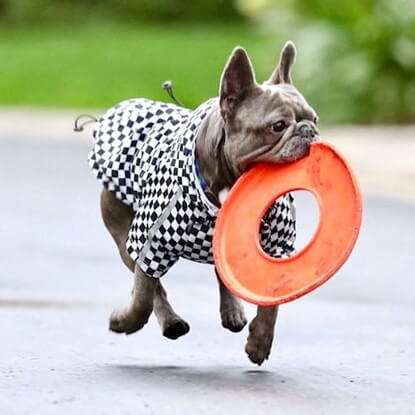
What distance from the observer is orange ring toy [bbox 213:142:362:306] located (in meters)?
6.91

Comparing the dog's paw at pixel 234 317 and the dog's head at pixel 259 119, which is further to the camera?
the dog's paw at pixel 234 317

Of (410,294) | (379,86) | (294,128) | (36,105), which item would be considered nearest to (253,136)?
(294,128)

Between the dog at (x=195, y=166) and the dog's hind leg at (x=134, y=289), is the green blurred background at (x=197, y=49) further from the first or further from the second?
the dog at (x=195, y=166)

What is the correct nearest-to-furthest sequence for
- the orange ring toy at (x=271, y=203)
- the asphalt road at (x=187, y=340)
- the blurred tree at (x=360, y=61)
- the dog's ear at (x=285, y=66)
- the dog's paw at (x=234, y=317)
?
the asphalt road at (x=187, y=340), the orange ring toy at (x=271, y=203), the dog's ear at (x=285, y=66), the dog's paw at (x=234, y=317), the blurred tree at (x=360, y=61)

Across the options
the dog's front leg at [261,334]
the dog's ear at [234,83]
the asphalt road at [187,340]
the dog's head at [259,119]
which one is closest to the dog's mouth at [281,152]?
the dog's head at [259,119]

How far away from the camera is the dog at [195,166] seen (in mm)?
6863

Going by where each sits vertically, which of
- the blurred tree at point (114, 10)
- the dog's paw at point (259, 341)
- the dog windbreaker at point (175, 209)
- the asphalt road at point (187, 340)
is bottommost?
the blurred tree at point (114, 10)

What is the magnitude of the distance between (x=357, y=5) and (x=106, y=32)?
51.1 ft

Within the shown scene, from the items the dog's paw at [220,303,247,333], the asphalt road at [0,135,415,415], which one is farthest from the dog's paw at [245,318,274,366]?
the dog's paw at [220,303,247,333]

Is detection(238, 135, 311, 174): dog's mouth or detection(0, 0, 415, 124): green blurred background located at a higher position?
detection(238, 135, 311, 174): dog's mouth

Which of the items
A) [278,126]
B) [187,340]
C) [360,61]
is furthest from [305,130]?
[360,61]

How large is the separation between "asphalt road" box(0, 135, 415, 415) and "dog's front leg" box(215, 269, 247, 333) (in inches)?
6.6

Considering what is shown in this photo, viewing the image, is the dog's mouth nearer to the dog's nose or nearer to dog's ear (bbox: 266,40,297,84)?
the dog's nose

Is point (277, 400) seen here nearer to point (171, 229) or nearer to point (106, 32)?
point (171, 229)
